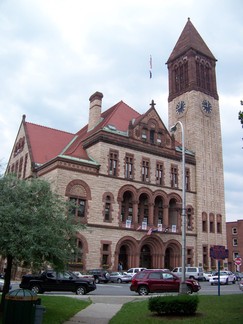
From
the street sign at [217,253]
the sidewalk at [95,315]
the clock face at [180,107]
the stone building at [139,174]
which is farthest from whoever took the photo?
the clock face at [180,107]

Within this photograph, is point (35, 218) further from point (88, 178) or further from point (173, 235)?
point (173, 235)

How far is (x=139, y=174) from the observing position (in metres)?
47.0

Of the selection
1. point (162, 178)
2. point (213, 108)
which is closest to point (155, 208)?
point (162, 178)

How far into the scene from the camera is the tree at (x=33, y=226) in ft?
44.5

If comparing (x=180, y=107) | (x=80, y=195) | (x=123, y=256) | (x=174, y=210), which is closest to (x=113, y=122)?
(x=80, y=195)

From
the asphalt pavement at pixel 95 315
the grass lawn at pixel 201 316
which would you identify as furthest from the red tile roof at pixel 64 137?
the grass lawn at pixel 201 316

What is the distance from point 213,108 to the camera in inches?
2331

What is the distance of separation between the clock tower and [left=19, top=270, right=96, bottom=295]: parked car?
93.8ft

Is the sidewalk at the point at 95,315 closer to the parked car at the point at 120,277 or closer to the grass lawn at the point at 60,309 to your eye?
the grass lawn at the point at 60,309

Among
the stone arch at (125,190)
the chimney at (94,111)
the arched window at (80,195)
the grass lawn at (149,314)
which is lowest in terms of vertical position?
the grass lawn at (149,314)

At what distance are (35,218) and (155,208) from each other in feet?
117

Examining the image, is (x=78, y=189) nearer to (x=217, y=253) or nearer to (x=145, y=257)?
(x=145, y=257)

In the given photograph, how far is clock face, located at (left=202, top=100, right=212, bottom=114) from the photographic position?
5784 cm

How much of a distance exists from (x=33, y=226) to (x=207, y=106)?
4847cm
